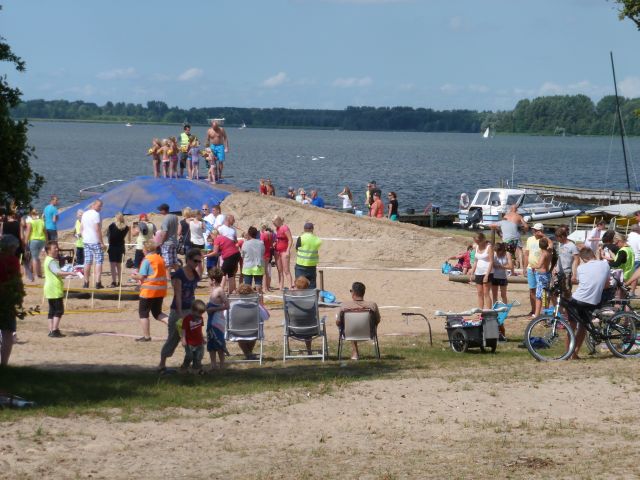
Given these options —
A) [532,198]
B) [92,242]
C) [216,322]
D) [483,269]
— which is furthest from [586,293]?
[532,198]

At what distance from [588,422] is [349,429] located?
2.37 meters

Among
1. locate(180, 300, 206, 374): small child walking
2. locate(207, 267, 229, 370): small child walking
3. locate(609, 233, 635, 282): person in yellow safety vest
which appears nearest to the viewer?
locate(180, 300, 206, 374): small child walking

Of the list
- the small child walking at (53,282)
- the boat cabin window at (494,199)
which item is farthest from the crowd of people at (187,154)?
the small child walking at (53,282)

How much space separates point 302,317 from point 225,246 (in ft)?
18.5

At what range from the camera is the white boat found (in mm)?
43281

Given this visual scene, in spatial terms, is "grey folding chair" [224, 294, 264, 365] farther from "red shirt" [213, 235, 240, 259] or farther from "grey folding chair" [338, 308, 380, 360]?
"red shirt" [213, 235, 240, 259]

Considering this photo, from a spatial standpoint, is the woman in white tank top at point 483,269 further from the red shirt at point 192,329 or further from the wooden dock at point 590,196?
the wooden dock at point 590,196

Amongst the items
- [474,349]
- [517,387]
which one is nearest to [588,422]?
[517,387]

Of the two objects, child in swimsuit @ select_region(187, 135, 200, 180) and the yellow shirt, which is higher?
child in swimsuit @ select_region(187, 135, 200, 180)

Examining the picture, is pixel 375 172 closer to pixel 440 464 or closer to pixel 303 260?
pixel 303 260

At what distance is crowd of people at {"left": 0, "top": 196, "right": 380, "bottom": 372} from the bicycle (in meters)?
2.13

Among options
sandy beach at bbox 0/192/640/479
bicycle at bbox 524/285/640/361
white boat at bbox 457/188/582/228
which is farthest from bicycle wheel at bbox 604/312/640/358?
white boat at bbox 457/188/582/228

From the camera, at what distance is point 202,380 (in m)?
13.3

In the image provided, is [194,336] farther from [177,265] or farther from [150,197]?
[150,197]
